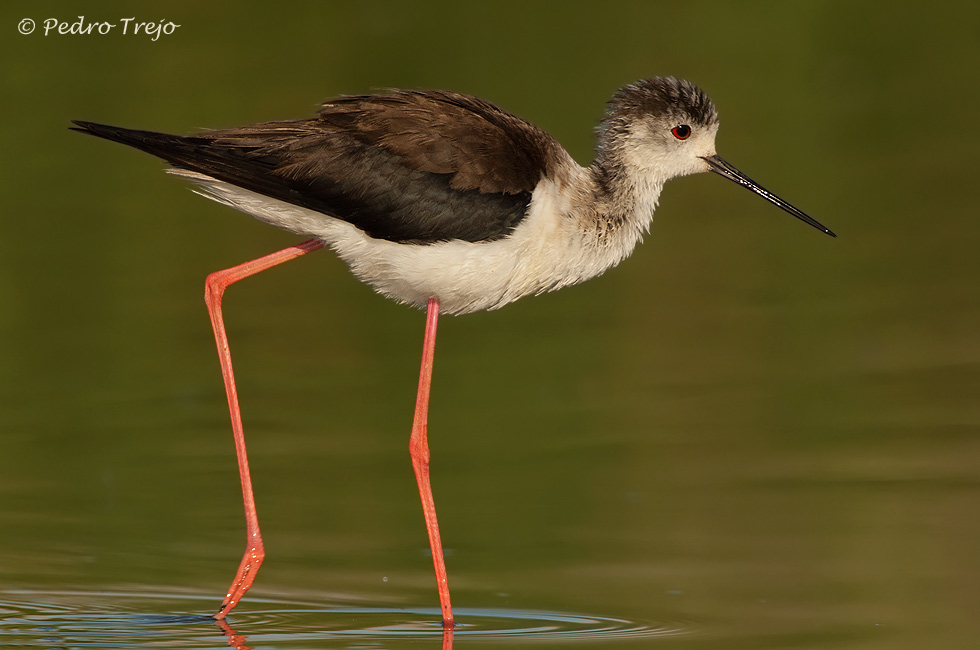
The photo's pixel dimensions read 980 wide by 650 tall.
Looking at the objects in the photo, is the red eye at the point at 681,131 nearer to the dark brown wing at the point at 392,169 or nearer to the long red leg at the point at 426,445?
the dark brown wing at the point at 392,169

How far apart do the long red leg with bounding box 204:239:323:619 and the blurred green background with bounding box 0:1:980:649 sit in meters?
0.11

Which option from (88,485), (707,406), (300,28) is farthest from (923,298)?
(300,28)

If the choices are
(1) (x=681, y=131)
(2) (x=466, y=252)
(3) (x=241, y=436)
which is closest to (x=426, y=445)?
(3) (x=241, y=436)

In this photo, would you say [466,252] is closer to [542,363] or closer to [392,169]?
[392,169]

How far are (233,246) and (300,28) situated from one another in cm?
519

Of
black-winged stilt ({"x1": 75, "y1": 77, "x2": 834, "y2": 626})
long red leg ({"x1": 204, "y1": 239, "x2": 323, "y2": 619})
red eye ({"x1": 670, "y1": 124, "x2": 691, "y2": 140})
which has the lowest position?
long red leg ({"x1": 204, "y1": 239, "x2": 323, "y2": 619})

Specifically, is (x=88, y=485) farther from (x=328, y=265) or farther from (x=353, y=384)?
(x=328, y=265)

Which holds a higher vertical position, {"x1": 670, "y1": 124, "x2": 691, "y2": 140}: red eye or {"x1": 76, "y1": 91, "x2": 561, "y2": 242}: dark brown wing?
{"x1": 670, "y1": 124, "x2": 691, "y2": 140}: red eye

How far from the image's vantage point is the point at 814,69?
16.4 meters

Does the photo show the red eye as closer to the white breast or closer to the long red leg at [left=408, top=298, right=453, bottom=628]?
the white breast

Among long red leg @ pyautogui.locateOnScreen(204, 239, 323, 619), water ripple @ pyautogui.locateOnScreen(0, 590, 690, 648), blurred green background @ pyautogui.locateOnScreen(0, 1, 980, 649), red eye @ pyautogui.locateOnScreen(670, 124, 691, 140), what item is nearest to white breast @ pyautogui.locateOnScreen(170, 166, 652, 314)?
long red leg @ pyautogui.locateOnScreen(204, 239, 323, 619)

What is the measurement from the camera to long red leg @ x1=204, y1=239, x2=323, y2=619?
604cm

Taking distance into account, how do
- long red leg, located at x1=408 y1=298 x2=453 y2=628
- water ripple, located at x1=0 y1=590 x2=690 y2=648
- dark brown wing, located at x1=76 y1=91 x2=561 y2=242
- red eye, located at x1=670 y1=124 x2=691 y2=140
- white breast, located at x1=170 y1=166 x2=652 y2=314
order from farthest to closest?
red eye, located at x1=670 y1=124 x2=691 y2=140 → white breast, located at x1=170 y1=166 x2=652 y2=314 → dark brown wing, located at x1=76 y1=91 x2=561 y2=242 → long red leg, located at x1=408 y1=298 x2=453 y2=628 → water ripple, located at x1=0 y1=590 x2=690 y2=648

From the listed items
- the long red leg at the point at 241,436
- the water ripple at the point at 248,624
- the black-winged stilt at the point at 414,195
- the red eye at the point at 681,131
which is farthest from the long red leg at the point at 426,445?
the red eye at the point at 681,131
